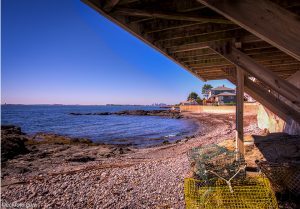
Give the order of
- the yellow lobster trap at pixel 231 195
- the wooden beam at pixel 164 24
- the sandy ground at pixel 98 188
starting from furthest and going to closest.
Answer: the sandy ground at pixel 98 188, the wooden beam at pixel 164 24, the yellow lobster trap at pixel 231 195

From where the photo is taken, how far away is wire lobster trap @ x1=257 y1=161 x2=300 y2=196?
3.71 meters

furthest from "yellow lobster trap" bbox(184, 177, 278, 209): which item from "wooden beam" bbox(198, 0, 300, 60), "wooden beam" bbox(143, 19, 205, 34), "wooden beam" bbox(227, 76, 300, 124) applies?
"wooden beam" bbox(227, 76, 300, 124)

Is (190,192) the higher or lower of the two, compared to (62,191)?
higher

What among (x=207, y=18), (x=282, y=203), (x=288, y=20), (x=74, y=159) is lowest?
(x=74, y=159)

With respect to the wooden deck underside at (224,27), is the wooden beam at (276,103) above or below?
below

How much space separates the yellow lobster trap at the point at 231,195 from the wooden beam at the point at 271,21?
171 cm

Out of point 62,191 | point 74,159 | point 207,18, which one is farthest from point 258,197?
point 74,159

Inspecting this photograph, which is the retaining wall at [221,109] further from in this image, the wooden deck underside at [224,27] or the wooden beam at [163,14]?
the wooden beam at [163,14]

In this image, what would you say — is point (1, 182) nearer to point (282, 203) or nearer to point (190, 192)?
point (190, 192)

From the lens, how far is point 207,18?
3.44 meters

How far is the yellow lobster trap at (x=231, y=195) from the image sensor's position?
257 cm

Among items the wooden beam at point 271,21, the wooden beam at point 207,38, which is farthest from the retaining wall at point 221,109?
the wooden beam at point 271,21

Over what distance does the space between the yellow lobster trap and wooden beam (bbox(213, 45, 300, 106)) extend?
4.70 feet

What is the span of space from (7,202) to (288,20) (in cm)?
748
